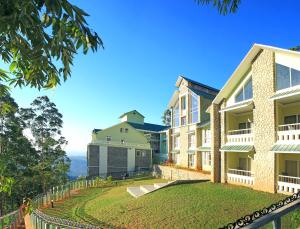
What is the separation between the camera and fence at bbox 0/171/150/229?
1417cm

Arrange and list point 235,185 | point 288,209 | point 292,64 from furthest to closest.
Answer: point 235,185
point 292,64
point 288,209

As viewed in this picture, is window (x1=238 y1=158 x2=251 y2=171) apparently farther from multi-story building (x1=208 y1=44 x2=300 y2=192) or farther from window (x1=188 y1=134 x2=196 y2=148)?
window (x1=188 y1=134 x2=196 y2=148)

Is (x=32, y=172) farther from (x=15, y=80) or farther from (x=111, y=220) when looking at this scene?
(x=15, y=80)

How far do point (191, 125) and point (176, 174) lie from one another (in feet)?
21.6

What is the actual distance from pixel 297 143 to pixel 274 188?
12.6 feet

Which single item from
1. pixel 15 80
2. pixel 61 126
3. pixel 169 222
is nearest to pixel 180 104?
pixel 61 126

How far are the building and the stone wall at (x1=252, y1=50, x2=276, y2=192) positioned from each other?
29441mm

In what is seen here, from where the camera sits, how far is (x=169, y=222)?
16.6 metres

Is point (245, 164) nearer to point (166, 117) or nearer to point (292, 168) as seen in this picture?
point (292, 168)

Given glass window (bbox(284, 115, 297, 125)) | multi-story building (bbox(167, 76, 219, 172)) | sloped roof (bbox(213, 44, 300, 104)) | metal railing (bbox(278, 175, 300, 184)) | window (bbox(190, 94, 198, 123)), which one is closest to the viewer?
metal railing (bbox(278, 175, 300, 184))

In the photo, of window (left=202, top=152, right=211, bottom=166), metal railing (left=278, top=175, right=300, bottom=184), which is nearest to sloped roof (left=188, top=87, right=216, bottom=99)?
window (left=202, top=152, right=211, bottom=166)

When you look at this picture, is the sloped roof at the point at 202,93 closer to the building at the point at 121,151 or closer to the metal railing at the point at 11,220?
the building at the point at 121,151

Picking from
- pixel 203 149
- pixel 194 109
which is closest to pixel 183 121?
pixel 194 109

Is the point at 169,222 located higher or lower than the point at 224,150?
lower
